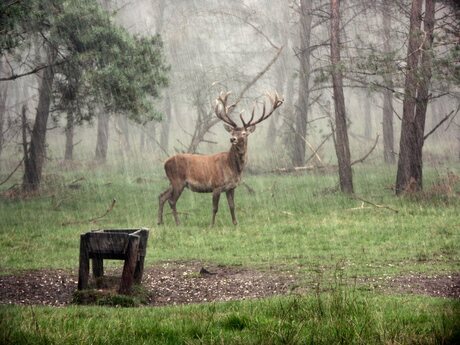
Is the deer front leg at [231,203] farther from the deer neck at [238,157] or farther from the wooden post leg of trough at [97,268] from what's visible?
the wooden post leg of trough at [97,268]

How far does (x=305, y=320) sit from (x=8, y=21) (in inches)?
439

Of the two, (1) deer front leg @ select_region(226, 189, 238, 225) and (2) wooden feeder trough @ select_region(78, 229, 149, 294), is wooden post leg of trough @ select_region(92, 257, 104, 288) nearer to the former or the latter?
(2) wooden feeder trough @ select_region(78, 229, 149, 294)

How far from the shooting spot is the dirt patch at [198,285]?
27.9ft

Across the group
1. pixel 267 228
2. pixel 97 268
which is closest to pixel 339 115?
pixel 267 228

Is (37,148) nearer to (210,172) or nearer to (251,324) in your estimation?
(210,172)

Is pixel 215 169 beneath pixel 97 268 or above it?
above

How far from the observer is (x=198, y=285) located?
30.5ft

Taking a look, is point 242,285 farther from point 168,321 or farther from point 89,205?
point 89,205

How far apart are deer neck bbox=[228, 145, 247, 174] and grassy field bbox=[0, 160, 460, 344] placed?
124 cm

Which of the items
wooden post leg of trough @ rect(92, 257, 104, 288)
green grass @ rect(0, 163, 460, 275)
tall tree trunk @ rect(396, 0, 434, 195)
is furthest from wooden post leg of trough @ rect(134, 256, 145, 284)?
tall tree trunk @ rect(396, 0, 434, 195)

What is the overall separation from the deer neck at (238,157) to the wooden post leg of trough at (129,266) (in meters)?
7.98

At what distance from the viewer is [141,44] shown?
18.8 meters

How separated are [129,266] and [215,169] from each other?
827 centimetres

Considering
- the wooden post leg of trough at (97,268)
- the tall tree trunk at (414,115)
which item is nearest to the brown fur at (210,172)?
the tall tree trunk at (414,115)
